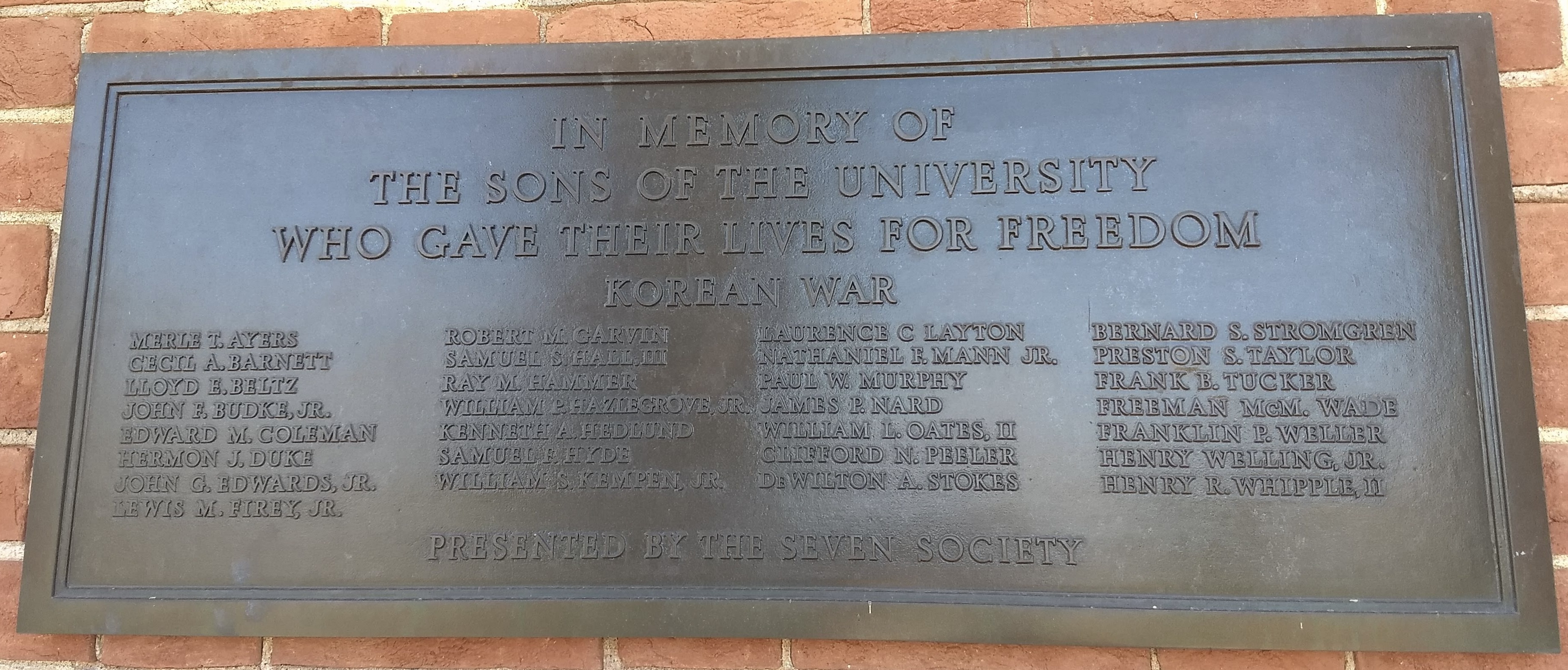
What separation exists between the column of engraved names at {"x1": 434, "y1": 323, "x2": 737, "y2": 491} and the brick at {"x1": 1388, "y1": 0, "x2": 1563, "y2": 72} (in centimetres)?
197

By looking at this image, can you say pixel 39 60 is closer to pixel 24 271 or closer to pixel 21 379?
pixel 24 271

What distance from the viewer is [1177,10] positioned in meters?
2.10

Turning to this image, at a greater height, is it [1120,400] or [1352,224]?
[1352,224]

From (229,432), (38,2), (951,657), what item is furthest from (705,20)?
(38,2)

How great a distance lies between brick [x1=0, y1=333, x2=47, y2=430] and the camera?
2.06 meters

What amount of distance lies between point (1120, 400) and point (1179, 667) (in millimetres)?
586

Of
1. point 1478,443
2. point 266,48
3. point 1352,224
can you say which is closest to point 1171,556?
point 1478,443

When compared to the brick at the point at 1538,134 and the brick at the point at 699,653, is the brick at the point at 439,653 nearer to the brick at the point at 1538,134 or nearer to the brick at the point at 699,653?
the brick at the point at 699,653

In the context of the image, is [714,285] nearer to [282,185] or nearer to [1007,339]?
[1007,339]

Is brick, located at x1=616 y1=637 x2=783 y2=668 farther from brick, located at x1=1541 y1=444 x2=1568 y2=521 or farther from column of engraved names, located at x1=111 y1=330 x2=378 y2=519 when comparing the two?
brick, located at x1=1541 y1=444 x2=1568 y2=521

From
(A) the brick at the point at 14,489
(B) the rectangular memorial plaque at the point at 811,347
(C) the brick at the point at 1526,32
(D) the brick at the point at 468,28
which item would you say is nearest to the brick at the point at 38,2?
(B) the rectangular memorial plaque at the point at 811,347

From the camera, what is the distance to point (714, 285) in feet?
6.50

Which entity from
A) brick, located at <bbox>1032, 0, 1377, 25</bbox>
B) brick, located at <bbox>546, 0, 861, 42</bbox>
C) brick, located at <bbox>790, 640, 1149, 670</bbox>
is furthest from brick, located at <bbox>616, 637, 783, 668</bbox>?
brick, located at <bbox>1032, 0, 1377, 25</bbox>

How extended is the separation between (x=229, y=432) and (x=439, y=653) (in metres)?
0.69
